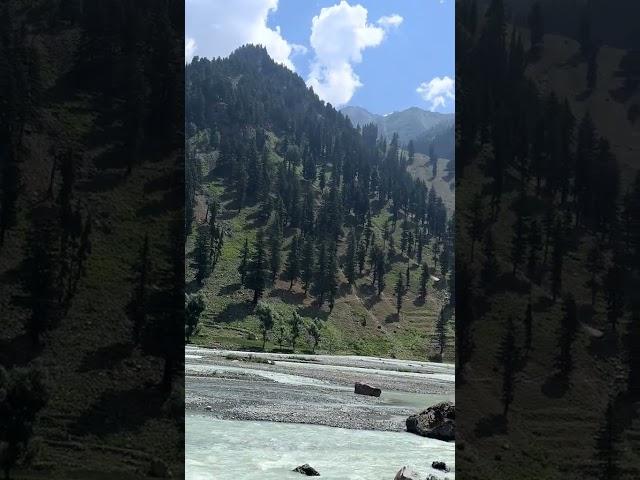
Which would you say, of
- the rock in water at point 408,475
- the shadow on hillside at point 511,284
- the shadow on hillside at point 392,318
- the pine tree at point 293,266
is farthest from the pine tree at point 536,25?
the shadow on hillside at point 392,318

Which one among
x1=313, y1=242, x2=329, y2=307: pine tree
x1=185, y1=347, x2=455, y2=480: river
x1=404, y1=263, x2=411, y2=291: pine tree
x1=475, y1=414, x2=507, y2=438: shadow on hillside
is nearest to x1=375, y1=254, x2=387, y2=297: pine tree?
x1=404, y1=263, x2=411, y2=291: pine tree

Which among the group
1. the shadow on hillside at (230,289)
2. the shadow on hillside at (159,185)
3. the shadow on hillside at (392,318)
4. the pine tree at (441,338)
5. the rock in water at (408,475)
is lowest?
the pine tree at (441,338)

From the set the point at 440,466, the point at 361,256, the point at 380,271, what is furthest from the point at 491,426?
the point at 361,256

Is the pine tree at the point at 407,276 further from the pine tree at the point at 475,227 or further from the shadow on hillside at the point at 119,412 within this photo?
the shadow on hillside at the point at 119,412

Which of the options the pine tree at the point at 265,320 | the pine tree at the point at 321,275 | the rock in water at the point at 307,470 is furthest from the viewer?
the pine tree at the point at 321,275

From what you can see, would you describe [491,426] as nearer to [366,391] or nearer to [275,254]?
[366,391]

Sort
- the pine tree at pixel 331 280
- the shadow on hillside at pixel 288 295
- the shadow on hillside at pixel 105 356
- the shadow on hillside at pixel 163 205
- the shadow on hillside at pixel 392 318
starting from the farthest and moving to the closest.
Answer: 1. the shadow on hillside at pixel 392 318
2. the pine tree at pixel 331 280
3. the shadow on hillside at pixel 288 295
4. the shadow on hillside at pixel 163 205
5. the shadow on hillside at pixel 105 356

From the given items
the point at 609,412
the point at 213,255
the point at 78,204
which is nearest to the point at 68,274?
the point at 78,204
